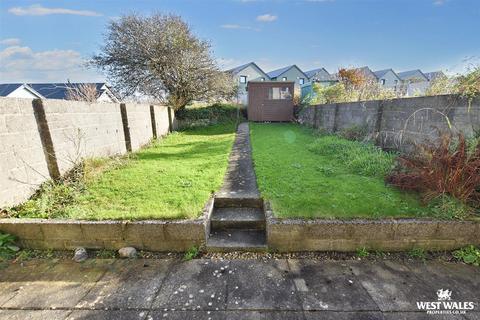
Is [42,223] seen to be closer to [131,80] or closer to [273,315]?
[273,315]

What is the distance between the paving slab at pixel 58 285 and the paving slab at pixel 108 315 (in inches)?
5.5

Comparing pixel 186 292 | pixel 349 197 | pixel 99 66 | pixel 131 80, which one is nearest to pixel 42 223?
pixel 186 292

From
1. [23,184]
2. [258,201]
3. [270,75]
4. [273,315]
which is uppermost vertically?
[270,75]

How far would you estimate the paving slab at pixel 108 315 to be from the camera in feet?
5.93

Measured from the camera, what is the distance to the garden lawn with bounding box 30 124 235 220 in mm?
2809

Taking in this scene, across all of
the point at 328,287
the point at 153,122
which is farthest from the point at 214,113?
the point at 328,287

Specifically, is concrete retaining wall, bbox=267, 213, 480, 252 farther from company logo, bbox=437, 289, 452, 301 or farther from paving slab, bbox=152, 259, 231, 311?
paving slab, bbox=152, 259, 231, 311

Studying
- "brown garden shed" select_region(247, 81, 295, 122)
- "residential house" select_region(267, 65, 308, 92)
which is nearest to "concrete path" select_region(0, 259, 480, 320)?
"brown garden shed" select_region(247, 81, 295, 122)

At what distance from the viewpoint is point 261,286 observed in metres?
2.11

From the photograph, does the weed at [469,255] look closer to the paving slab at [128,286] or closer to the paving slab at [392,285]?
the paving slab at [392,285]

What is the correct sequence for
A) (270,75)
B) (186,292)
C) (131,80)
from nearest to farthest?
(186,292), (131,80), (270,75)

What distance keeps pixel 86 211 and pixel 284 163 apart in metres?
3.69

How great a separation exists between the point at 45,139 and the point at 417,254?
17.6 feet

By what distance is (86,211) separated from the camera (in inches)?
114
